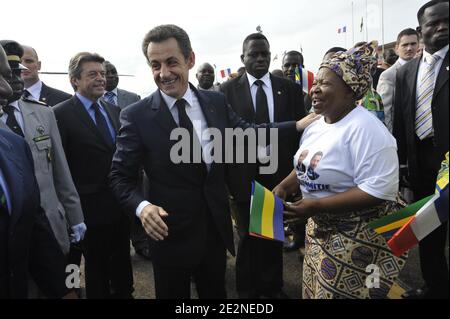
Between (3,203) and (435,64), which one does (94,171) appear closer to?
(3,203)

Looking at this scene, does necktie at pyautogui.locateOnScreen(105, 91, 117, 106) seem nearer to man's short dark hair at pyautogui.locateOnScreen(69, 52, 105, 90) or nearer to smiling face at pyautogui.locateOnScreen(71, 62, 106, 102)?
man's short dark hair at pyautogui.locateOnScreen(69, 52, 105, 90)

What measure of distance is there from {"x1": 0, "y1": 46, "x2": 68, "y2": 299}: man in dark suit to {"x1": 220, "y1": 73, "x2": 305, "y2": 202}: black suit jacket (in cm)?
182

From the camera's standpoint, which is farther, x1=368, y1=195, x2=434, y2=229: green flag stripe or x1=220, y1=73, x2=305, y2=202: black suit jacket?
x1=220, y1=73, x2=305, y2=202: black suit jacket

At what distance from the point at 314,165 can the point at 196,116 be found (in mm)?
834

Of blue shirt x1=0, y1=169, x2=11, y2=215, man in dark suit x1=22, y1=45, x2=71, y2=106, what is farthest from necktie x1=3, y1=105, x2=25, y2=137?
man in dark suit x1=22, y1=45, x2=71, y2=106

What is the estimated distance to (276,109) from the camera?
3529 millimetres

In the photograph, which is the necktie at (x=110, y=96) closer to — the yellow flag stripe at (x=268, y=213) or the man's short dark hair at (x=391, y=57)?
the yellow flag stripe at (x=268, y=213)

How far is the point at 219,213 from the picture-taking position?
220 cm

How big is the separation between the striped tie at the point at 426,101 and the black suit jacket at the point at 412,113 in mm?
51

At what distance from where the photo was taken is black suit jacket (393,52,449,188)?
2.70 m

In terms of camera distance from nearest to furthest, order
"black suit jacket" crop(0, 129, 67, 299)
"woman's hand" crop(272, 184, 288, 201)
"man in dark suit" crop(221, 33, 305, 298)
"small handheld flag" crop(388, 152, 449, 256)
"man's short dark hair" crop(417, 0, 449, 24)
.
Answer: "small handheld flag" crop(388, 152, 449, 256) < "black suit jacket" crop(0, 129, 67, 299) < "woman's hand" crop(272, 184, 288, 201) < "man's short dark hair" crop(417, 0, 449, 24) < "man in dark suit" crop(221, 33, 305, 298)

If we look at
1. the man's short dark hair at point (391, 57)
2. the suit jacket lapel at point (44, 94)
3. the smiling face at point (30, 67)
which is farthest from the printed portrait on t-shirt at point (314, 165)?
the man's short dark hair at point (391, 57)

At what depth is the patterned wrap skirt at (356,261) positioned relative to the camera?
6.20 ft
